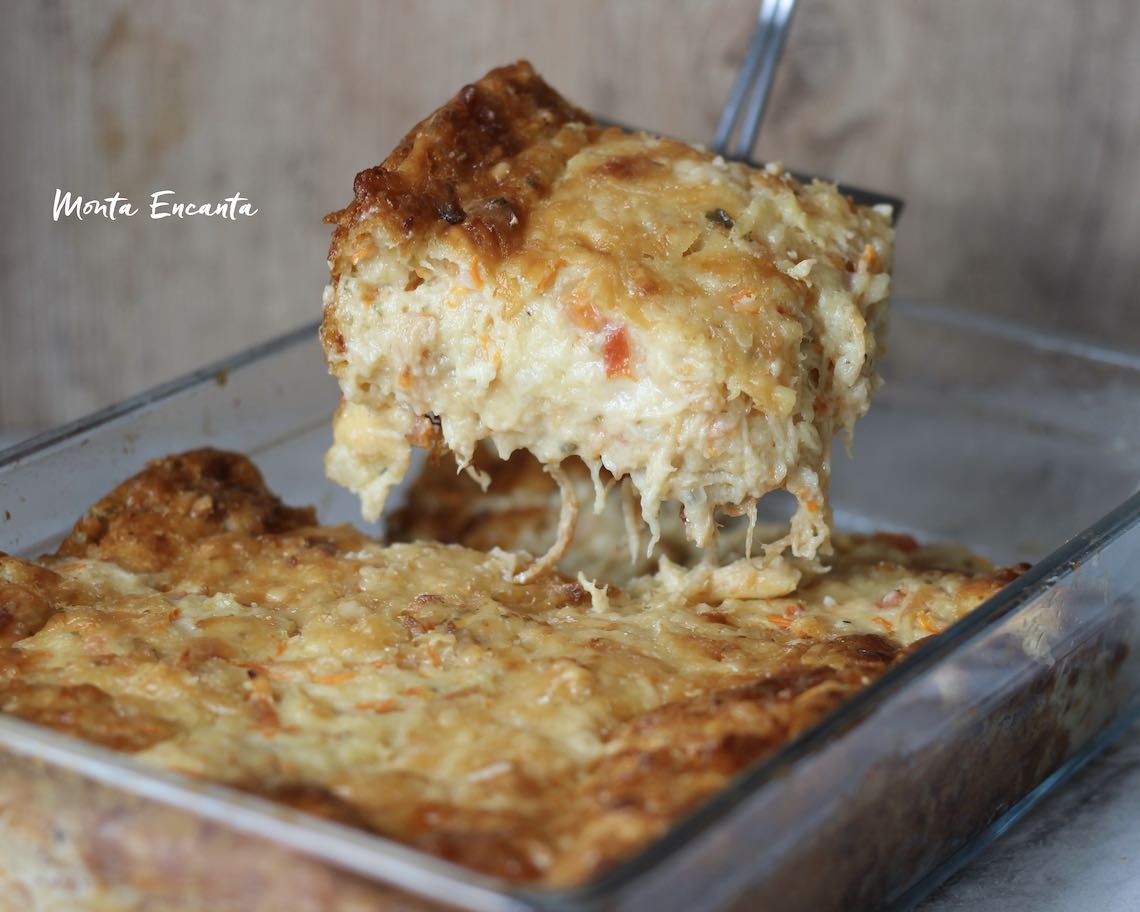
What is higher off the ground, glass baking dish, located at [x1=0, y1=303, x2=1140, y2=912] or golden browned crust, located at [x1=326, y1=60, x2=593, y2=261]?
golden browned crust, located at [x1=326, y1=60, x2=593, y2=261]

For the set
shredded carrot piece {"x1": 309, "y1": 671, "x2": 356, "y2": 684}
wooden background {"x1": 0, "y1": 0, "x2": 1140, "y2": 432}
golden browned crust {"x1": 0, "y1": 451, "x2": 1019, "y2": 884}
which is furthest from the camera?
wooden background {"x1": 0, "y1": 0, "x2": 1140, "y2": 432}

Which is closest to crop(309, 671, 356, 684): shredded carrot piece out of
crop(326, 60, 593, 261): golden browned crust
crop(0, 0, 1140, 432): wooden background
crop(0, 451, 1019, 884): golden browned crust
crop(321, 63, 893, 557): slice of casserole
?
crop(0, 451, 1019, 884): golden browned crust

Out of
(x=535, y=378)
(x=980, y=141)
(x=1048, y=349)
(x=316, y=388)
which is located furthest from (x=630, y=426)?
(x=980, y=141)

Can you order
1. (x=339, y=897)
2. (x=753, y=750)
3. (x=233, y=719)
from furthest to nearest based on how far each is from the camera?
1. (x=233, y=719)
2. (x=753, y=750)
3. (x=339, y=897)

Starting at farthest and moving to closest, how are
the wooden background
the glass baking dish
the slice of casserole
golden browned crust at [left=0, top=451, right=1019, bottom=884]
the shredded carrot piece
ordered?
the wooden background < the slice of casserole < the shredded carrot piece < golden browned crust at [left=0, top=451, right=1019, bottom=884] < the glass baking dish

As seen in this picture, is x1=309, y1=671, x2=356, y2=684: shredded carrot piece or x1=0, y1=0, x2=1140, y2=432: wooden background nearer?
x1=309, y1=671, x2=356, y2=684: shredded carrot piece

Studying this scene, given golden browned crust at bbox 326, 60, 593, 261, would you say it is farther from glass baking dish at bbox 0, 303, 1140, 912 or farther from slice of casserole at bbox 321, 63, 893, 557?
glass baking dish at bbox 0, 303, 1140, 912

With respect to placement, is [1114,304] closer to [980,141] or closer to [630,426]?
[980,141]
